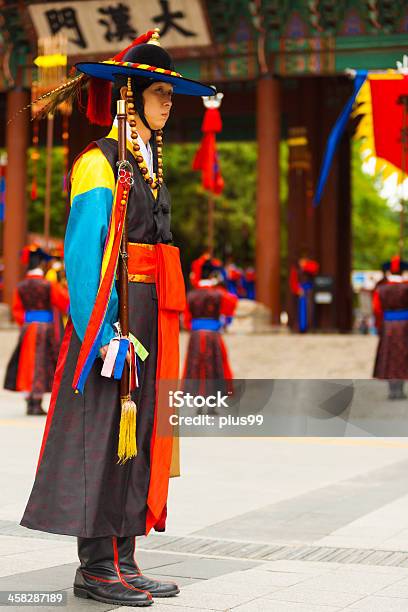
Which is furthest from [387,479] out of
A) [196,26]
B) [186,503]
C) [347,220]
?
[347,220]

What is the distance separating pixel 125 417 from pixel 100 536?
17.0 inches

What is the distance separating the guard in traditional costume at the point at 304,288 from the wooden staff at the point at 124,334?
18.0 m

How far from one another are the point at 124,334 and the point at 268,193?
Result: 50.1 feet

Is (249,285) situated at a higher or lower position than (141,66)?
lower

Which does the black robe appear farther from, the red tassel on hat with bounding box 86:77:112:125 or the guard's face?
the red tassel on hat with bounding box 86:77:112:125

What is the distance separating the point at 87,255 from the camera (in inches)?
169

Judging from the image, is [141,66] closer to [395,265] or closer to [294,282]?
[395,265]

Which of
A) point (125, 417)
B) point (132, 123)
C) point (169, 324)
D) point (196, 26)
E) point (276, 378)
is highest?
point (196, 26)

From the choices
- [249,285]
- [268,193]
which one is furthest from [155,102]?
[249,285]

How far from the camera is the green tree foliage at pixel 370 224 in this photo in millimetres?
42250

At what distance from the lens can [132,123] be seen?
4.55 metres

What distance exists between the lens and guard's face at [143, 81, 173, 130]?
15.1 feet

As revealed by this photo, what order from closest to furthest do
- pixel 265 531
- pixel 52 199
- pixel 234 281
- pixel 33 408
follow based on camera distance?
pixel 265 531, pixel 33 408, pixel 234 281, pixel 52 199

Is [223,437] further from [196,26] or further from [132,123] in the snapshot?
[196,26]
